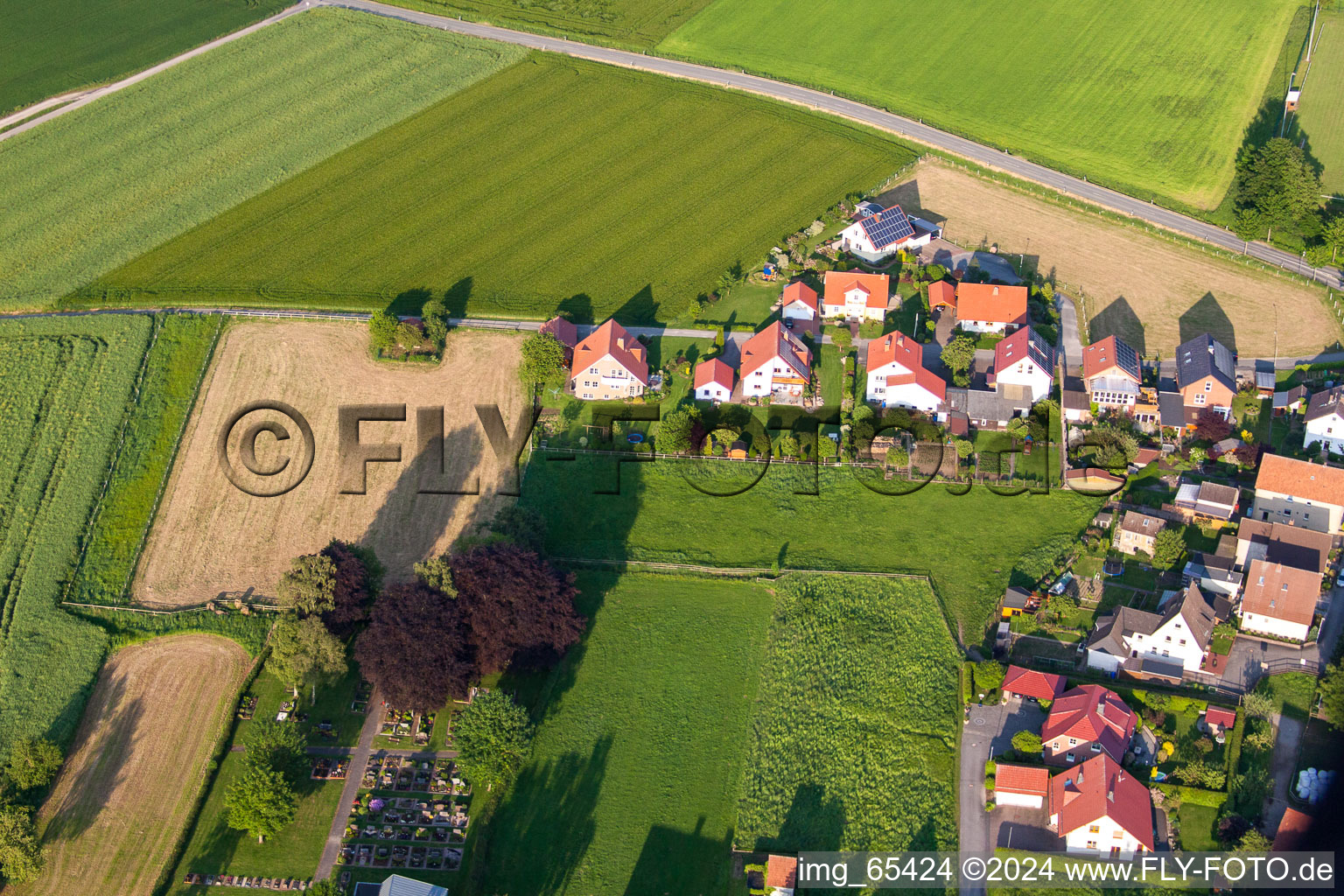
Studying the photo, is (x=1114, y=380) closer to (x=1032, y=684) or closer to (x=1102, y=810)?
(x=1032, y=684)

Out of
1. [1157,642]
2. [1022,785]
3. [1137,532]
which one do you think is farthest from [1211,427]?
[1022,785]

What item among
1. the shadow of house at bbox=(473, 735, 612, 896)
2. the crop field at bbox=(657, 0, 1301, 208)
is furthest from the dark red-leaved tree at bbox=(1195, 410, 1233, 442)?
the shadow of house at bbox=(473, 735, 612, 896)

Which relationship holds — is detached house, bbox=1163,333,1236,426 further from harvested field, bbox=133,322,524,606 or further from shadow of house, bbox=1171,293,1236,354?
harvested field, bbox=133,322,524,606

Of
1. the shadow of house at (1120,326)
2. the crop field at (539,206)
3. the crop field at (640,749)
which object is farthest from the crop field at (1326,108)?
the crop field at (640,749)

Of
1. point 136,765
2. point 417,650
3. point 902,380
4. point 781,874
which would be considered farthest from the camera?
point 902,380

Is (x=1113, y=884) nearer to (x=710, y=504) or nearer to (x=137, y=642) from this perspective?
(x=710, y=504)

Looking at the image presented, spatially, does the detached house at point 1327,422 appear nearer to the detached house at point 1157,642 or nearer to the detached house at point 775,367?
the detached house at point 1157,642
